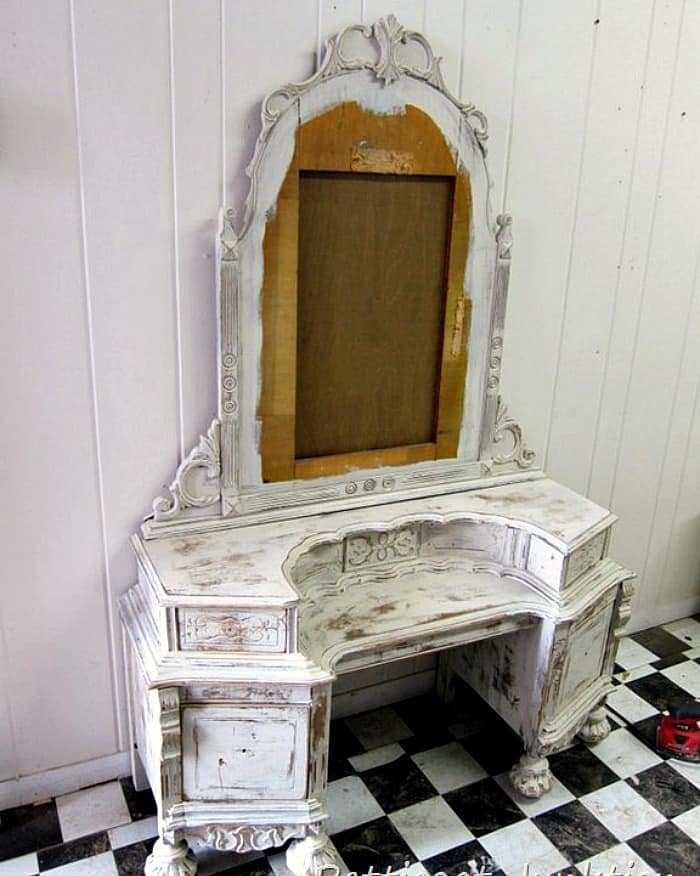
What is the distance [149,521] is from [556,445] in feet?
4.57

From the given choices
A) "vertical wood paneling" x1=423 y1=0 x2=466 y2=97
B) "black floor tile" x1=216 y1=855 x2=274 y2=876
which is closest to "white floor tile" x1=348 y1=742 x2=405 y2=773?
"black floor tile" x1=216 y1=855 x2=274 y2=876

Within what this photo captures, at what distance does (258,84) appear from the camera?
192cm

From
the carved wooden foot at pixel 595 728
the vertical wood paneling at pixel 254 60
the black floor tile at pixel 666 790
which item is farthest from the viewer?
the carved wooden foot at pixel 595 728

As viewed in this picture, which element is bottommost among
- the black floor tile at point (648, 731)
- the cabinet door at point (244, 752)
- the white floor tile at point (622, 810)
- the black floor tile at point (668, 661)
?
the white floor tile at point (622, 810)

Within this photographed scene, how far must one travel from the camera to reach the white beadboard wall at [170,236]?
1806mm

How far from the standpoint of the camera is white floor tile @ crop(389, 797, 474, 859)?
2.14 meters

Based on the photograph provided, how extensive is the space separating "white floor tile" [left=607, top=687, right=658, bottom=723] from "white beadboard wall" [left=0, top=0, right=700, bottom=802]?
79 centimetres

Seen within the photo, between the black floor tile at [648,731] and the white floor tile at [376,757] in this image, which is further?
the black floor tile at [648,731]

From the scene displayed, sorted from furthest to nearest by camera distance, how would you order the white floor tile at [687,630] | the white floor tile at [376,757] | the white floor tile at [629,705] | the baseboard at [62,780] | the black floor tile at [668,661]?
the white floor tile at [687,630], the black floor tile at [668,661], the white floor tile at [629,705], the white floor tile at [376,757], the baseboard at [62,780]

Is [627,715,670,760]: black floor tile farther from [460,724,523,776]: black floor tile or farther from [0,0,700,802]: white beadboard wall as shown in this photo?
[0,0,700,802]: white beadboard wall

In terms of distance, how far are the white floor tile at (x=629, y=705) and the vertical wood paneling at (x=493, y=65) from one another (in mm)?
1768

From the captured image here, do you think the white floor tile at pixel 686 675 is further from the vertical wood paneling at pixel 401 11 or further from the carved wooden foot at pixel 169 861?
the vertical wood paneling at pixel 401 11

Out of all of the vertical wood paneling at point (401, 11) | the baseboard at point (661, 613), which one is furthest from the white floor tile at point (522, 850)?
the vertical wood paneling at point (401, 11)

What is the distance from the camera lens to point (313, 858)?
1.95 meters
